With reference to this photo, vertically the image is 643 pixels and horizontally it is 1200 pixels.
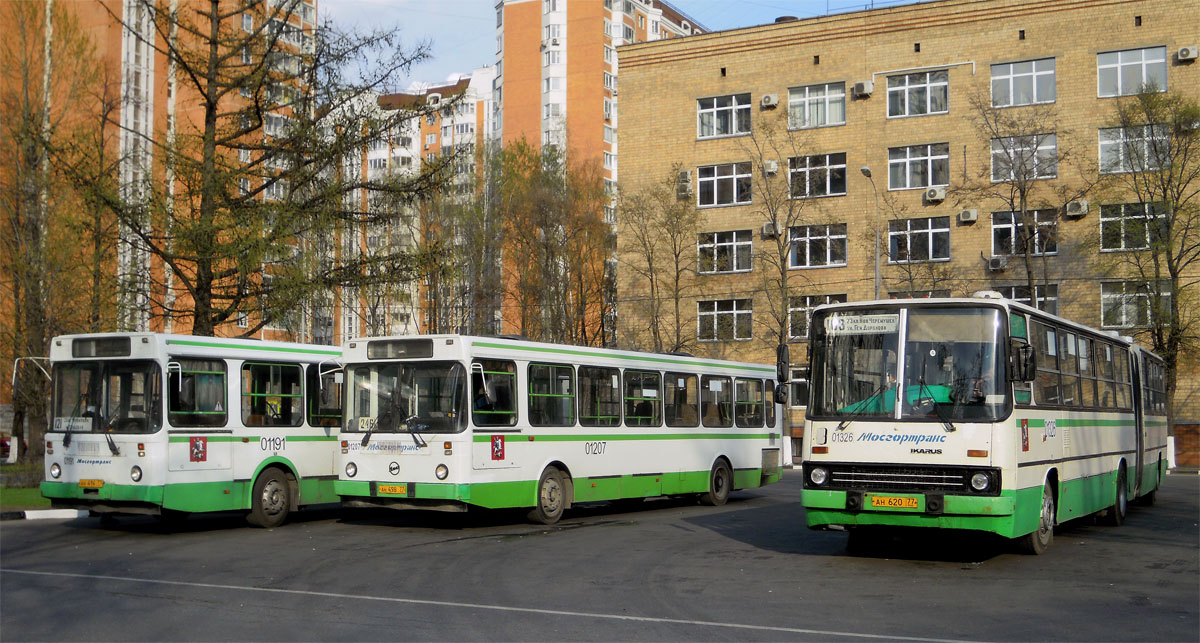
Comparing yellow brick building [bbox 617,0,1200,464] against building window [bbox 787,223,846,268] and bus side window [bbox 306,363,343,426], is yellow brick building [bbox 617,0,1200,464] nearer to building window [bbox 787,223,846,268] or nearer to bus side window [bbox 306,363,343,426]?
building window [bbox 787,223,846,268]

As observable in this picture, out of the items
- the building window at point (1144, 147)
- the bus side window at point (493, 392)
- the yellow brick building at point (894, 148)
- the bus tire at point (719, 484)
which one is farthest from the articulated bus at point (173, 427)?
the building window at point (1144, 147)

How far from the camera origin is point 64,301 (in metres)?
31.9

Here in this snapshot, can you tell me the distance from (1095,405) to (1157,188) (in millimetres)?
28640

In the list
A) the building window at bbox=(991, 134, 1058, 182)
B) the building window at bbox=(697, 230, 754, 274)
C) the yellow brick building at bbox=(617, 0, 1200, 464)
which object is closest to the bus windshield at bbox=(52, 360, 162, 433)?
the yellow brick building at bbox=(617, 0, 1200, 464)

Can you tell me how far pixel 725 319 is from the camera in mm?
49344

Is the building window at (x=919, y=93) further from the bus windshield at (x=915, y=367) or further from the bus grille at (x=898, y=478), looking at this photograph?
the bus grille at (x=898, y=478)

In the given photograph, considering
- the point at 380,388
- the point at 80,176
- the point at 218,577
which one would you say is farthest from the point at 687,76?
the point at 218,577

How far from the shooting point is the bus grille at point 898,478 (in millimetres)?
12320

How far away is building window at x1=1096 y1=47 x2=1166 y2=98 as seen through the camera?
144ft

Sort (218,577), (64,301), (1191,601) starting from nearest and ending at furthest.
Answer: (1191,601) < (218,577) < (64,301)

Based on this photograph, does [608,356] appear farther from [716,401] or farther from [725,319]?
[725,319]

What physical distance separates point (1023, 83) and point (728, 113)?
1220cm

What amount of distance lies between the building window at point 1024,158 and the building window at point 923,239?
9.58ft

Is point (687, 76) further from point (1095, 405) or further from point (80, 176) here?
point (1095, 405)
